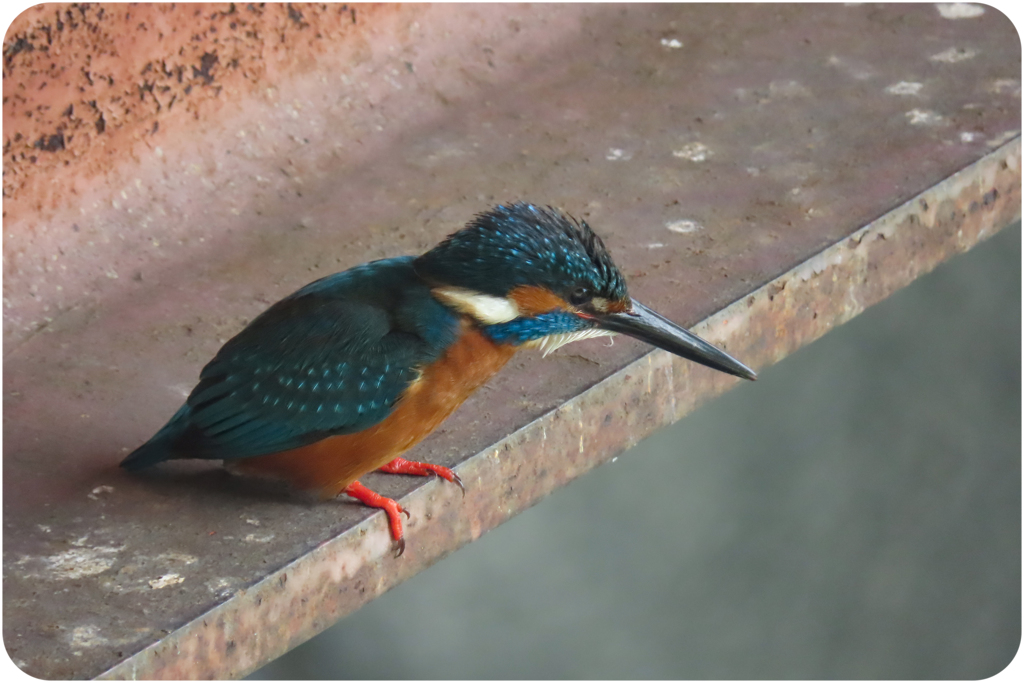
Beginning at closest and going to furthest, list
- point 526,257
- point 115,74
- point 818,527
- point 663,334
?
point 526,257
point 663,334
point 115,74
point 818,527

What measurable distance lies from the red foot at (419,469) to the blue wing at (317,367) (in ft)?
0.62

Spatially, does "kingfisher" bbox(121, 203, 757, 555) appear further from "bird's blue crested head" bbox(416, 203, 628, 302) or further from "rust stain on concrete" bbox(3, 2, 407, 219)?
"rust stain on concrete" bbox(3, 2, 407, 219)

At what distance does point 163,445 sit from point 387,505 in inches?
13.7

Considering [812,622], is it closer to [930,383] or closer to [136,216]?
[930,383]

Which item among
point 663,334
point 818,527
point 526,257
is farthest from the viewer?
point 818,527

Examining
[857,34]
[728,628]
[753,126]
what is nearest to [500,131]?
[753,126]

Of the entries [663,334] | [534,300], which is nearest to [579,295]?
[534,300]

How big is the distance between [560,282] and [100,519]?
0.77 metres

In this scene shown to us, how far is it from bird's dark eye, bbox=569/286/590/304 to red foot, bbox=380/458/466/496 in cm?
36

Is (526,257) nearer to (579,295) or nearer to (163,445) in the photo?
(579,295)

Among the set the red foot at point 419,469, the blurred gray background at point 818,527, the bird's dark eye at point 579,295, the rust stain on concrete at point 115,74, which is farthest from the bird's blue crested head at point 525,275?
the blurred gray background at point 818,527

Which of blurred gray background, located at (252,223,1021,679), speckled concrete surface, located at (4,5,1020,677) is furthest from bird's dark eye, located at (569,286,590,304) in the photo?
blurred gray background, located at (252,223,1021,679)

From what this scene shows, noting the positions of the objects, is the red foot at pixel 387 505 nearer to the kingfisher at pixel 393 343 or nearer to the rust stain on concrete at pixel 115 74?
the kingfisher at pixel 393 343

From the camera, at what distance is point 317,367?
1.77 meters
